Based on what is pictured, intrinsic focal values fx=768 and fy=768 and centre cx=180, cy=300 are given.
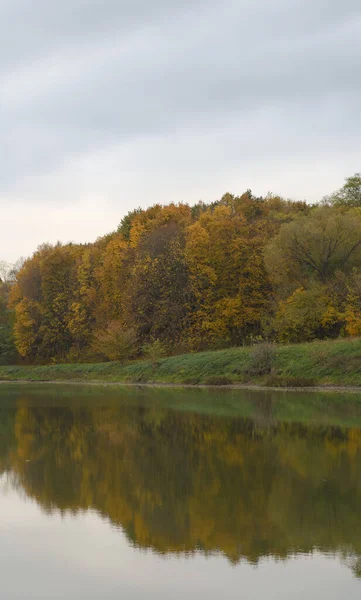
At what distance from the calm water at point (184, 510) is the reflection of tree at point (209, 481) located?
35mm

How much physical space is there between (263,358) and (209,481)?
101 feet

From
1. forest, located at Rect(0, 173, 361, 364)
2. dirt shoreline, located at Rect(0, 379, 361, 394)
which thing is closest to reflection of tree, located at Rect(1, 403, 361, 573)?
dirt shoreline, located at Rect(0, 379, 361, 394)

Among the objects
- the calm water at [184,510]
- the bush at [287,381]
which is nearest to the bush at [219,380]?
the bush at [287,381]

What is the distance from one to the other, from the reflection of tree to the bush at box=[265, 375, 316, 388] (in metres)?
15.2

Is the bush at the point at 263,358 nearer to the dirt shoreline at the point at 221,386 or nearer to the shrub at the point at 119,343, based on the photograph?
the dirt shoreline at the point at 221,386

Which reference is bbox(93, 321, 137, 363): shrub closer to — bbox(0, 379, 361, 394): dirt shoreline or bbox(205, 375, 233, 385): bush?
bbox(0, 379, 361, 394): dirt shoreline

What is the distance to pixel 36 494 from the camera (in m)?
15.6

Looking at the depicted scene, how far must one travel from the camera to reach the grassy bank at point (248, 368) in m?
42.2

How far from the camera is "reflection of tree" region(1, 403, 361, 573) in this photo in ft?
37.8

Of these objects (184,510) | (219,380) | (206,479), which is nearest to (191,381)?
(219,380)

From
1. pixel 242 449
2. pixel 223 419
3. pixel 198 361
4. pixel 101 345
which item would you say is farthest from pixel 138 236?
pixel 242 449

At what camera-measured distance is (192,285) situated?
63375 millimetres

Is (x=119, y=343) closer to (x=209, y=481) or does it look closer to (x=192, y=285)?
(x=192, y=285)

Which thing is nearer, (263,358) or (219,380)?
(263,358)
